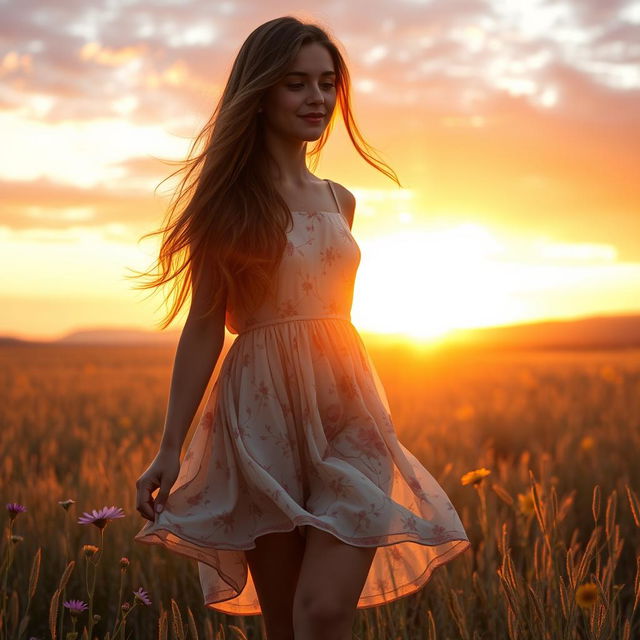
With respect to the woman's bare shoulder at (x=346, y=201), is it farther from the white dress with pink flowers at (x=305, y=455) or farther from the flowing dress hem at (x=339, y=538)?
the flowing dress hem at (x=339, y=538)

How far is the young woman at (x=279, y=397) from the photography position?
183cm

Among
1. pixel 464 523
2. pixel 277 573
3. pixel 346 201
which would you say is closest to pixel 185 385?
pixel 277 573

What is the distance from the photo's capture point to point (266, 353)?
A: 204cm

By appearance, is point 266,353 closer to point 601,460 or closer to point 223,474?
point 223,474

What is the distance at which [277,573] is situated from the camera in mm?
1934

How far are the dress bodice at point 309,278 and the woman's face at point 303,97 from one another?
0.20m

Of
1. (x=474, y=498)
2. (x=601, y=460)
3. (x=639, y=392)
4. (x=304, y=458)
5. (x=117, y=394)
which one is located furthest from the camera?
(x=117, y=394)

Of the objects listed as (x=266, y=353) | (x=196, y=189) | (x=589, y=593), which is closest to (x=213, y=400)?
(x=266, y=353)

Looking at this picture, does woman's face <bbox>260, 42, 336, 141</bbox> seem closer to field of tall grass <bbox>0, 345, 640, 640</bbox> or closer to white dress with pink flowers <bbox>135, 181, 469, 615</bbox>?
white dress with pink flowers <bbox>135, 181, 469, 615</bbox>

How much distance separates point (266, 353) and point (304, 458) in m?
0.26

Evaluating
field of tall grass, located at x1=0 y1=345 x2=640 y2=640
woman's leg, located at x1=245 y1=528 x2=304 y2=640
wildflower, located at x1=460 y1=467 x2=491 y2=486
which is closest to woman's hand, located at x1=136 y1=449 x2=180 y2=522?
field of tall grass, located at x1=0 y1=345 x2=640 y2=640

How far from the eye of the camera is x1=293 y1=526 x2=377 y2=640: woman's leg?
1.67 meters

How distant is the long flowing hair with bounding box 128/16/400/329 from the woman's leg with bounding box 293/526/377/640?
0.61m

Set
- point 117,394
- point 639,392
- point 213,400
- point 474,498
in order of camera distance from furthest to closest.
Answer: point 117,394 < point 639,392 < point 474,498 < point 213,400
